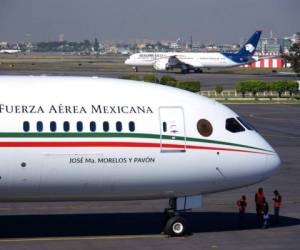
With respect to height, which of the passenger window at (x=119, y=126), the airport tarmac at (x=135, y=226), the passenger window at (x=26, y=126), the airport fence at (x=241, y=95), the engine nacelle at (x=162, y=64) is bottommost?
the airport fence at (x=241, y=95)

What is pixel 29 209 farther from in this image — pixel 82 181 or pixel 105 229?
pixel 82 181

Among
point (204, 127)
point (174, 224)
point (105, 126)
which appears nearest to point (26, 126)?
point (105, 126)

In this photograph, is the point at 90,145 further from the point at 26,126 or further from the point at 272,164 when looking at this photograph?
the point at 272,164

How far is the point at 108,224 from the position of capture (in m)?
23.7

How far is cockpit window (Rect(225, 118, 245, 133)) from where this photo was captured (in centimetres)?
2175

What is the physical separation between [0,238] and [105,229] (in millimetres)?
2957

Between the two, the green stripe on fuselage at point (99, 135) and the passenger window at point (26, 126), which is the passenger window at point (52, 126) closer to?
the green stripe on fuselage at point (99, 135)

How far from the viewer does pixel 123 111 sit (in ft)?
68.7

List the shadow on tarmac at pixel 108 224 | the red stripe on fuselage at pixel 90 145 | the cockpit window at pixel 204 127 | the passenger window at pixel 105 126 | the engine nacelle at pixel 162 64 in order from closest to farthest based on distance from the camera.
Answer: the red stripe on fuselage at pixel 90 145, the passenger window at pixel 105 126, the cockpit window at pixel 204 127, the shadow on tarmac at pixel 108 224, the engine nacelle at pixel 162 64

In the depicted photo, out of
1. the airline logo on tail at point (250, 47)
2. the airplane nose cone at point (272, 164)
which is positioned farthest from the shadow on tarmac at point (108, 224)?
the airline logo on tail at point (250, 47)

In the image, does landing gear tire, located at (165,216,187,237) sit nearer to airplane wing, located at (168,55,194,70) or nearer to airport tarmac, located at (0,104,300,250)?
airport tarmac, located at (0,104,300,250)

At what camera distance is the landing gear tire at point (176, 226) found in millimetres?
21703

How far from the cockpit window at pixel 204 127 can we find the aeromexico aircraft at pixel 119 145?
0.03 metres

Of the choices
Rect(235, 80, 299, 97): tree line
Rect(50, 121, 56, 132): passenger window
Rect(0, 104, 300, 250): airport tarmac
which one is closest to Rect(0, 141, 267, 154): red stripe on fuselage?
Rect(50, 121, 56, 132): passenger window
